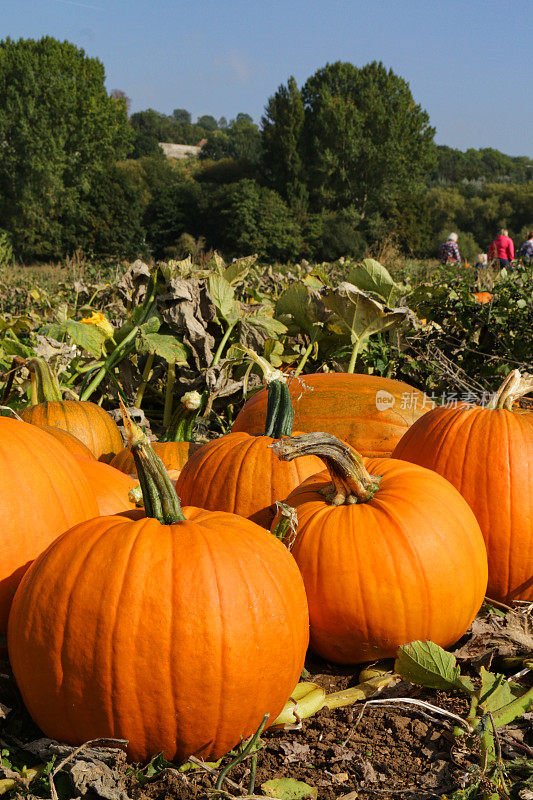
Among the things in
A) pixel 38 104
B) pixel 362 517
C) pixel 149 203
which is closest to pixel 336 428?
pixel 362 517

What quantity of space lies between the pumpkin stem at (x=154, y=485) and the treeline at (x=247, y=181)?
137ft

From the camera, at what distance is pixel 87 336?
512 centimetres

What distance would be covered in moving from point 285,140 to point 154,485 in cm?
7125

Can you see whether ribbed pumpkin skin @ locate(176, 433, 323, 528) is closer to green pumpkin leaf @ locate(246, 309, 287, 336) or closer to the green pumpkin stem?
the green pumpkin stem

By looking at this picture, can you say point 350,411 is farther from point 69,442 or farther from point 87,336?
point 87,336

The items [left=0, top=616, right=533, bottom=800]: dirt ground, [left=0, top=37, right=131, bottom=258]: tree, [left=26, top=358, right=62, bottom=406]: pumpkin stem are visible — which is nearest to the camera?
[left=0, top=616, right=533, bottom=800]: dirt ground

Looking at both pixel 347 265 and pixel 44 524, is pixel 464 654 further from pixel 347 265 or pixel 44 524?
pixel 347 265

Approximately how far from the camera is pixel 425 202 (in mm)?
69375

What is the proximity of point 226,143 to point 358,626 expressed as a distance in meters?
125

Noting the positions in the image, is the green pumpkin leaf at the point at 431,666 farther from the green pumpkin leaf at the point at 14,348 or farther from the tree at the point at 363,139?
the tree at the point at 363,139

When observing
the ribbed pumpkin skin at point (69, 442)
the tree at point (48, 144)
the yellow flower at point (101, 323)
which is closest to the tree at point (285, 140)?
the tree at point (48, 144)

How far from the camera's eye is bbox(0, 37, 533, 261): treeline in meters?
54.2

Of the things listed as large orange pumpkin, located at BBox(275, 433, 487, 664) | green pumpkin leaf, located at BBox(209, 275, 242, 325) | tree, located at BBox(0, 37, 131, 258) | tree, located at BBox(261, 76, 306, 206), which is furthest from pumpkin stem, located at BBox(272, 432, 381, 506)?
tree, located at BBox(261, 76, 306, 206)

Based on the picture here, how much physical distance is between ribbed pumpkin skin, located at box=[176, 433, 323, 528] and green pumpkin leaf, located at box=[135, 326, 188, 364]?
2161 millimetres
